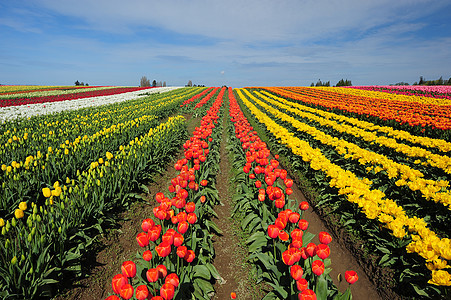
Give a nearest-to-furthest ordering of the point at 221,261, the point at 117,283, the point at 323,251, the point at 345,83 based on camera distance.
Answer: the point at 117,283 < the point at 323,251 < the point at 221,261 < the point at 345,83

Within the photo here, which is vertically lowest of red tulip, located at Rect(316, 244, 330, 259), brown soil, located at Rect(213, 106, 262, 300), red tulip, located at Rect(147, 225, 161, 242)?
brown soil, located at Rect(213, 106, 262, 300)

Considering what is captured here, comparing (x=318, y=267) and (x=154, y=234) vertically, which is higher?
(x=154, y=234)

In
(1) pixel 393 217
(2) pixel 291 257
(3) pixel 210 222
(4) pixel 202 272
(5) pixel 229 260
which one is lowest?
(5) pixel 229 260

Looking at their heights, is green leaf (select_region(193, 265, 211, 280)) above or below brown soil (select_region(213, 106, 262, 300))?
above

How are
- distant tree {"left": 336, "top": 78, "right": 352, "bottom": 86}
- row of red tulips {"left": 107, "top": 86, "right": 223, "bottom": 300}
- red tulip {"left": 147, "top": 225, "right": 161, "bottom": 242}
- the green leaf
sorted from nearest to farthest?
1. row of red tulips {"left": 107, "top": 86, "right": 223, "bottom": 300}
2. red tulip {"left": 147, "top": 225, "right": 161, "bottom": 242}
3. the green leaf
4. distant tree {"left": 336, "top": 78, "right": 352, "bottom": 86}

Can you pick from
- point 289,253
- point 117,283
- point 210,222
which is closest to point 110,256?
point 210,222

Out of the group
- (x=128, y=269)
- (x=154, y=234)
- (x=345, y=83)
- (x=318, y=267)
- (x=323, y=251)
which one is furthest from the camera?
(x=345, y=83)

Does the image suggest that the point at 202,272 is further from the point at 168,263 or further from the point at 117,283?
the point at 117,283

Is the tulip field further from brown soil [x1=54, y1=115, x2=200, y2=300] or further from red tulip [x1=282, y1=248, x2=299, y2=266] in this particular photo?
brown soil [x1=54, y1=115, x2=200, y2=300]

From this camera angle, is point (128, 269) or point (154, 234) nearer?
point (128, 269)

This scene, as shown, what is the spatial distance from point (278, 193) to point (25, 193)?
5358 mm

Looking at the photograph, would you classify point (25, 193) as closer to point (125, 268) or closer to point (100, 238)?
point (100, 238)

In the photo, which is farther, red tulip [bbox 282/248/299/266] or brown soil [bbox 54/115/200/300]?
brown soil [bbox 54/115/200/300]

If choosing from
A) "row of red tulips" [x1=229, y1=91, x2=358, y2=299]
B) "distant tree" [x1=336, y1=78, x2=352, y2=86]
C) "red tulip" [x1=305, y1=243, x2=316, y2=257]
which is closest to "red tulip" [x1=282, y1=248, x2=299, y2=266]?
"row of red tulips" [x1=229, y1=91, x2=358, y2=299]
